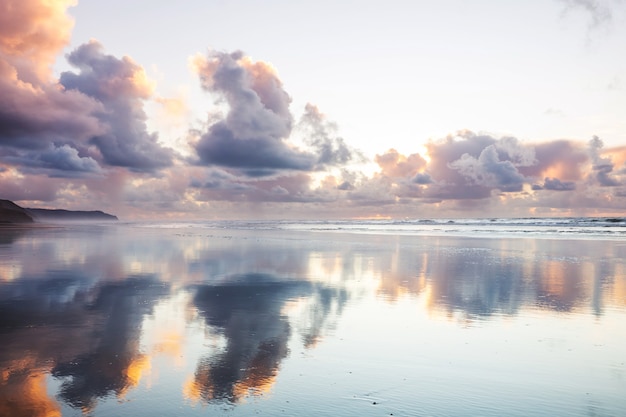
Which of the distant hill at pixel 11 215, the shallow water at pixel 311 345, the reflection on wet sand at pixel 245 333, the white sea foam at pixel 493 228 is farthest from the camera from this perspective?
the distant hill at pixel 11 215

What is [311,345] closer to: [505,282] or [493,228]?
[505,282]

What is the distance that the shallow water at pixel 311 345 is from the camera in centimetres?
705

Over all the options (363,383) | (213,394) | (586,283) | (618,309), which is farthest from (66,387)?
(586,283)

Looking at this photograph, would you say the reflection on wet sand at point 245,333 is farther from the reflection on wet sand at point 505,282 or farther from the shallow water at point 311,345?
the reflection on wet sand at point 505,282

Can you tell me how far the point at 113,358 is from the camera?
8898mm

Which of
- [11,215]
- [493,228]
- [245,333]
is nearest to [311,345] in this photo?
[245,333]

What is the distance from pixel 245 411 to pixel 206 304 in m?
8.11

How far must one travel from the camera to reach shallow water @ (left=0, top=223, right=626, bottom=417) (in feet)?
23.1

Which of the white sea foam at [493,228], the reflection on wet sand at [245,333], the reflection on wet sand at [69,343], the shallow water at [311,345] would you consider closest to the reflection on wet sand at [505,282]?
the shallow water at [311,345]

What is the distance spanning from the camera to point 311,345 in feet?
32.9

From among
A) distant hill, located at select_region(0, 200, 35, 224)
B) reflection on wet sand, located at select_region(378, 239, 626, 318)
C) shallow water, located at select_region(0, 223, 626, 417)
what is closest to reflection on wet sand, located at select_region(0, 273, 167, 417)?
shallow water, located at select_region(0, 223, 626, 417)

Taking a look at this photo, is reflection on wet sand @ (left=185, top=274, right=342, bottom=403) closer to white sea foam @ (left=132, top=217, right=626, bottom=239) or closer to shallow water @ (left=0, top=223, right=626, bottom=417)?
shallow water @ (left=0, top=223, right=626, bottom=417)

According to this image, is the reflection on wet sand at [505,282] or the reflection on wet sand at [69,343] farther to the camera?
the reflection on wet sand at [505,282]

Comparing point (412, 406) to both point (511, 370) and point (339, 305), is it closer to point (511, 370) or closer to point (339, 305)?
point (511, 370)
